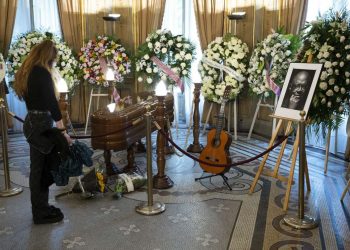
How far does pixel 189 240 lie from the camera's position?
128 inches

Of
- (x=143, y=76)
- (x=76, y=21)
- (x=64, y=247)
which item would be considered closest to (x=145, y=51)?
(x=143, y=76)

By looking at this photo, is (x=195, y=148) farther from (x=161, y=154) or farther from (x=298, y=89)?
(x=298, y=89)

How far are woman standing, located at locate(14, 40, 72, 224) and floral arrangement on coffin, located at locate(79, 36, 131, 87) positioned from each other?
3702 mm

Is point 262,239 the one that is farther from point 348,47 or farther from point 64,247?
point 348,47

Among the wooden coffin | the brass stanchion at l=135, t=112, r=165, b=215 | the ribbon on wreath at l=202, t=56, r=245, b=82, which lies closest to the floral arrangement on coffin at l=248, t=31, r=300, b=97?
the ribbon on wreath at l=202, t=56, r=245, b=82

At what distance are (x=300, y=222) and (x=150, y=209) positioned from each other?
4.51 ft

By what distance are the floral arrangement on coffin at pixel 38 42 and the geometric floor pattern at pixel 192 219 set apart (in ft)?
8.93

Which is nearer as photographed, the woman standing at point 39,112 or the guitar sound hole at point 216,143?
the woman standing at point 39,112

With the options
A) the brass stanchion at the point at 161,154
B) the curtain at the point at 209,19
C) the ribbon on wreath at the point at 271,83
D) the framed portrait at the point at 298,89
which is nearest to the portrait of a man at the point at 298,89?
the framed portrait at the point at 298,89

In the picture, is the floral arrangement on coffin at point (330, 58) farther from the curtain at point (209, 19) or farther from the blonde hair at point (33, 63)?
the curtain at point (209, 19)

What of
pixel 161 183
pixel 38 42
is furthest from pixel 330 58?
pixel 38 42

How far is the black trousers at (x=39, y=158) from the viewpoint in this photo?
11.2 feet

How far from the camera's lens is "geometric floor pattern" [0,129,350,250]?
3211 mm

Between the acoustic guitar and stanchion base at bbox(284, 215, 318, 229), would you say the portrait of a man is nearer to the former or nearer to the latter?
the acoustic guitar
